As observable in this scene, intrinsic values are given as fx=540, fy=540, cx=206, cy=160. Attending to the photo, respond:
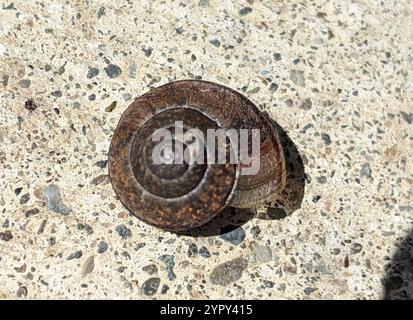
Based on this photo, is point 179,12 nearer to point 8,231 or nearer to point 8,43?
point 8,43

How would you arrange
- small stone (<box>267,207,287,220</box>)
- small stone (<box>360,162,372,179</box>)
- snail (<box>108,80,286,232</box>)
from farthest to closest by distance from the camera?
small stone (<box>360,162,372,179</box>) → small stone (<box>267,207,287,220</box>) → snail (<box>108,80,286,232</box>)

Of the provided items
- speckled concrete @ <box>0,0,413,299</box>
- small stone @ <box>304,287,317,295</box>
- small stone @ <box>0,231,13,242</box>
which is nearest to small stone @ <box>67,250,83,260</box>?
speckled concrete @ <box>0,0,413,299</box>

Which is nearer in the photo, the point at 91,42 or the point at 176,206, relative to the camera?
the point at 176,206

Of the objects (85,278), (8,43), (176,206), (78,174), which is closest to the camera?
(176,206)

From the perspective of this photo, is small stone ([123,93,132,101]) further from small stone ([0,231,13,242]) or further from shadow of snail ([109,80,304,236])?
small stone ([0,231,13,242])

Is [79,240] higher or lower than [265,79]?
lower

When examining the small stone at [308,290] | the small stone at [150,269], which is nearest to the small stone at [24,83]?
the small stone at [150,269]
